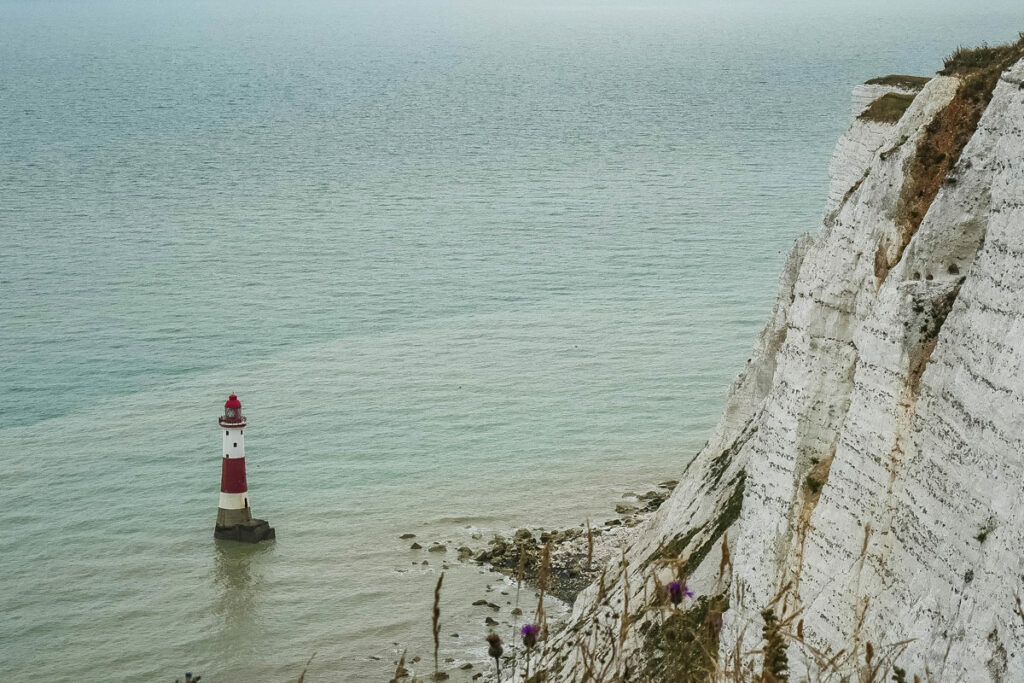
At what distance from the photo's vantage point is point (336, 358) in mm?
47312

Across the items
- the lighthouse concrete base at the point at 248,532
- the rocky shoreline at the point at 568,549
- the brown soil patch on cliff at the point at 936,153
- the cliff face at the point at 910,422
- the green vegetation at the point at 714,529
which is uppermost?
the brown soil patch on cliff at the point at 936,153

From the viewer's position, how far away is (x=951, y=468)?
1063 cm

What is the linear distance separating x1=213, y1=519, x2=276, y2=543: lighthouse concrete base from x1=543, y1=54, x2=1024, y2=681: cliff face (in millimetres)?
20730

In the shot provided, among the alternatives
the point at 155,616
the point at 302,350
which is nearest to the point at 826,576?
the point at 155,616

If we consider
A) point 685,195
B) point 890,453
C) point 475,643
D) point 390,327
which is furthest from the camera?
point 685,195

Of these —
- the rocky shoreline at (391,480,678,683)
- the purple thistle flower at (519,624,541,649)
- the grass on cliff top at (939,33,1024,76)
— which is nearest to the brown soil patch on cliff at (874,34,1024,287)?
the grass on cliff top at (939,33,1024,76)

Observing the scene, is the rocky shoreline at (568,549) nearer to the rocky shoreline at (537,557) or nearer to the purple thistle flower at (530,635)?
the rocky shoreline at (537,557)

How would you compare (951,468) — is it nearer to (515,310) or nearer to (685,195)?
(515,310)

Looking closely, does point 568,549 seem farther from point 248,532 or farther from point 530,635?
point 530,635

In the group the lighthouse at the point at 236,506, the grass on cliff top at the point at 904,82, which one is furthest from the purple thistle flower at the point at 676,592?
the lighthouse at the point at 236,506

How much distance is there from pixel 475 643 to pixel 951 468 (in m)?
17.5

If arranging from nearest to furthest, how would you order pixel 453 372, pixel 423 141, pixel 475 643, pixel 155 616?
pixel 475 643 → pixel 155 616 → pixel 453 372 → pixel 423 141

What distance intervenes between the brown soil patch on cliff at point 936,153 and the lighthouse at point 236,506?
21.6 meters

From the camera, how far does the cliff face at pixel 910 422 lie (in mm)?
9891
